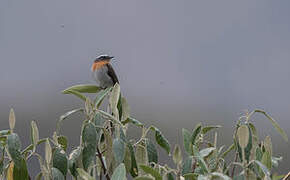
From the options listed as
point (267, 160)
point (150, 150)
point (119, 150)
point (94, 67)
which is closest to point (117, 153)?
point (119, 150)

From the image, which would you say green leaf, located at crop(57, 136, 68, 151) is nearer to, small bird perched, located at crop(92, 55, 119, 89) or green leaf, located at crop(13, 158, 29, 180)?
green leaf, located at crop(13, 158, 29, 180)

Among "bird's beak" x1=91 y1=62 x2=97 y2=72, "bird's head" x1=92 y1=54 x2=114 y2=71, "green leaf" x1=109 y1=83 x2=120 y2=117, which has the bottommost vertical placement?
"green leaf" x1=109 y1=83 x2=120 y2=117

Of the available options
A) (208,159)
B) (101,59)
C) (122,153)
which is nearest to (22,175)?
(122,153)

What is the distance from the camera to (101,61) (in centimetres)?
212

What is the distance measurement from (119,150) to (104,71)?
1.33 metres

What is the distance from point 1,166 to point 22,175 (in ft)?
0.15

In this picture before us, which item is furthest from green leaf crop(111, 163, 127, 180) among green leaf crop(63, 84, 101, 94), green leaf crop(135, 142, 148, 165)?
green leaf crop(63, 84, 101, 94)

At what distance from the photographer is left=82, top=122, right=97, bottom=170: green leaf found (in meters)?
0.65

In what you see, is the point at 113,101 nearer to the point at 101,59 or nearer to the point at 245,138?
the point at 245,138

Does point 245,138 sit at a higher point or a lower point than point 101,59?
lower

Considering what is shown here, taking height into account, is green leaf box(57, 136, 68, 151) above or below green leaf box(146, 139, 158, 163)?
above

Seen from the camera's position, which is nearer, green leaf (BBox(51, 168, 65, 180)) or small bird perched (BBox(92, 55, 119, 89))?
green leaf (BBox(51, 168, 65, 180))

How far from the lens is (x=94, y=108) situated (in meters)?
0.69

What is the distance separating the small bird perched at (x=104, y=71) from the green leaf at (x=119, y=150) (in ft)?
3.40
